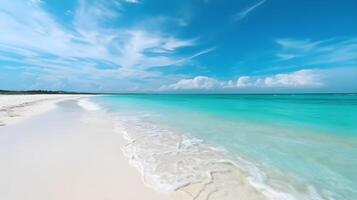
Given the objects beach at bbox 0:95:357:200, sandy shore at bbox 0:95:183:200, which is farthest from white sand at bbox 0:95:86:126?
sandy shore at bbox 0:95:183:200

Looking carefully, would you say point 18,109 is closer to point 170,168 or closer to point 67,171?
point 67,171

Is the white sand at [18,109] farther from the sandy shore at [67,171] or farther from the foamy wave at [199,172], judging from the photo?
the foamy wave at [199,172]

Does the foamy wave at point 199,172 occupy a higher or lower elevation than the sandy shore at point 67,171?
lower

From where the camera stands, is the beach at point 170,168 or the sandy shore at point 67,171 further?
the beach at point 170,168

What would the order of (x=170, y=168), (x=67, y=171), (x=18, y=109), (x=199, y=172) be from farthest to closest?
(x=18, y=109) < (x=170, y=168) < (x=199, y=172) < (x=67, y=171)

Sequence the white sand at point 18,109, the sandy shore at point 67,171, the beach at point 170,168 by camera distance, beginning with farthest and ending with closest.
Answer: the white sand at point 18,109 → the beach at point 170,168 → the sandy shore at point 67,171

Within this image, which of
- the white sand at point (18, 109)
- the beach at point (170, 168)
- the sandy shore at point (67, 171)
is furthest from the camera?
the white sand at point (18, 109)

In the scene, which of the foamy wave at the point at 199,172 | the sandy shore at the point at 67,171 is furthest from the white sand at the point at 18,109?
the foamy wave at the point at 199,172

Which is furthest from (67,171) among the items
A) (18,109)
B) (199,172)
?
(18,109)

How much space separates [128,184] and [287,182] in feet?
9.54

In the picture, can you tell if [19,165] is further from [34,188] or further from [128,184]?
[128,184]

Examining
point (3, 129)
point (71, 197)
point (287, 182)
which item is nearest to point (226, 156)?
point (287, 182)

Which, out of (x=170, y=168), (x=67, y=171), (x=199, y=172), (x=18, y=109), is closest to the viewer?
(x=67, y=171)

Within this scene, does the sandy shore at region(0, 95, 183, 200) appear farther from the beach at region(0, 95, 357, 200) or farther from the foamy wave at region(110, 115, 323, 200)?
the foamy wave at region(110, 115, 323, 200)
